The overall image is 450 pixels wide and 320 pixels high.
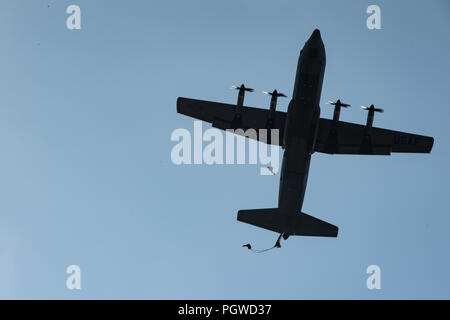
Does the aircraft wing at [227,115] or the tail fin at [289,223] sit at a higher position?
the aircraft wing at [227,115]

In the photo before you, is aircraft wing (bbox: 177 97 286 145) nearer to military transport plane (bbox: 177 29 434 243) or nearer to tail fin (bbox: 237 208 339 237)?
military transport plane (bbox: 177 29 434 243)

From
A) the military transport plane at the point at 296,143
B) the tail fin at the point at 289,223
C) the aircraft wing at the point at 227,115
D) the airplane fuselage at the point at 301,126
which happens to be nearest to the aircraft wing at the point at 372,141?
the military transport plane at the point at 296,143

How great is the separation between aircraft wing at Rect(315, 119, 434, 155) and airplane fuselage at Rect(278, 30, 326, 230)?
2.74m

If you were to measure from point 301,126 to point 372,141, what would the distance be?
7.72 metres

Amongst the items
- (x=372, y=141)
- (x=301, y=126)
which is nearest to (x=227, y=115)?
(x=301, y=126)

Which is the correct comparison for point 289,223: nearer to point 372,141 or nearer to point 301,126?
point 301,126

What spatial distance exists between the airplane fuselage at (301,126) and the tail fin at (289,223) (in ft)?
2.35

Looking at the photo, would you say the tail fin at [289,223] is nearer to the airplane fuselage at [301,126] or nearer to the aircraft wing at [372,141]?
the airplane fuselage at [301,126]

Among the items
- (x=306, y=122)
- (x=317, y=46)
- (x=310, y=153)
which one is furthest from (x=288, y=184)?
(x=317, y=46)

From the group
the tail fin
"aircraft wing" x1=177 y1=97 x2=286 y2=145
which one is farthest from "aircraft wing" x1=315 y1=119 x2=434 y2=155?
the tail fin

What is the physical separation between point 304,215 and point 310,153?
571 cm

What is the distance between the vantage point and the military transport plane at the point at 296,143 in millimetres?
33375

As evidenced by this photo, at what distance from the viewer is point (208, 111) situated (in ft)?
119

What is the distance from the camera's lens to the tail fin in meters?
36.2
